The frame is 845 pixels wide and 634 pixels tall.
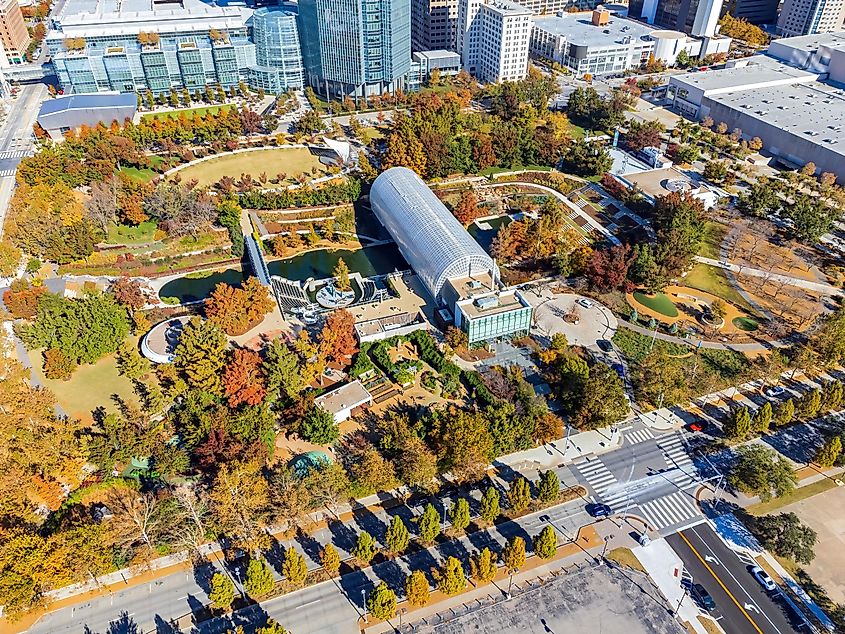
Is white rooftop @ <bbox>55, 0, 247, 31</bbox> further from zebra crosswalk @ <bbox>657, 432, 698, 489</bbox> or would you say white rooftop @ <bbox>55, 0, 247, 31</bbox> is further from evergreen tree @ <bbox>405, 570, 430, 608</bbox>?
evergreen tree @ <bbox>405, 570, 430, 608</bbox>

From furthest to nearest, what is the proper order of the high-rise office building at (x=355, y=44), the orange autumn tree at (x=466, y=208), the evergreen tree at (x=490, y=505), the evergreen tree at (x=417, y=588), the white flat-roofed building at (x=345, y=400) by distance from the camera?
the high-rise office building at (x=355, y=44)
the orange autumn tree at (x=466, y=208)
the white flat-roofed building at (x=345, y=400)
the evergreen tree at (x=490, y=505)
the evergreen tree at (x=417, y=588)

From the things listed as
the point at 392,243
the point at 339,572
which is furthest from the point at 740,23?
the point at 339,572

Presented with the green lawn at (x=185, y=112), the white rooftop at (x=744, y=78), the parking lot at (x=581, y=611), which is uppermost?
the white rooftop at (x=744, y=78)

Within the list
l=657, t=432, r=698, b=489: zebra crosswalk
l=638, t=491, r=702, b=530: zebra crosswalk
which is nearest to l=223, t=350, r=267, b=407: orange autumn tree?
l=638, t=491, r=702, b=530: zebra crosswalk

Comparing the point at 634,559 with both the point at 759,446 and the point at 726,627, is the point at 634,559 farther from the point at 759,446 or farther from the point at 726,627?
the point at 759,446

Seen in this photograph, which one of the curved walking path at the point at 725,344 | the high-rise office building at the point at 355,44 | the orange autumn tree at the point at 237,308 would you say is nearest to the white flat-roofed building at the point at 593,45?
the high-rise office building at the point at 355,44

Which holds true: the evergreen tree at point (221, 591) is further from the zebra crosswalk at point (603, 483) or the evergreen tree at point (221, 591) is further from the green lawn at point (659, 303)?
the green lawn at point (659, 303)

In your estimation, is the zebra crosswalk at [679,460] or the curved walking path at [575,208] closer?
the zebra crosswalk at [679,460]
